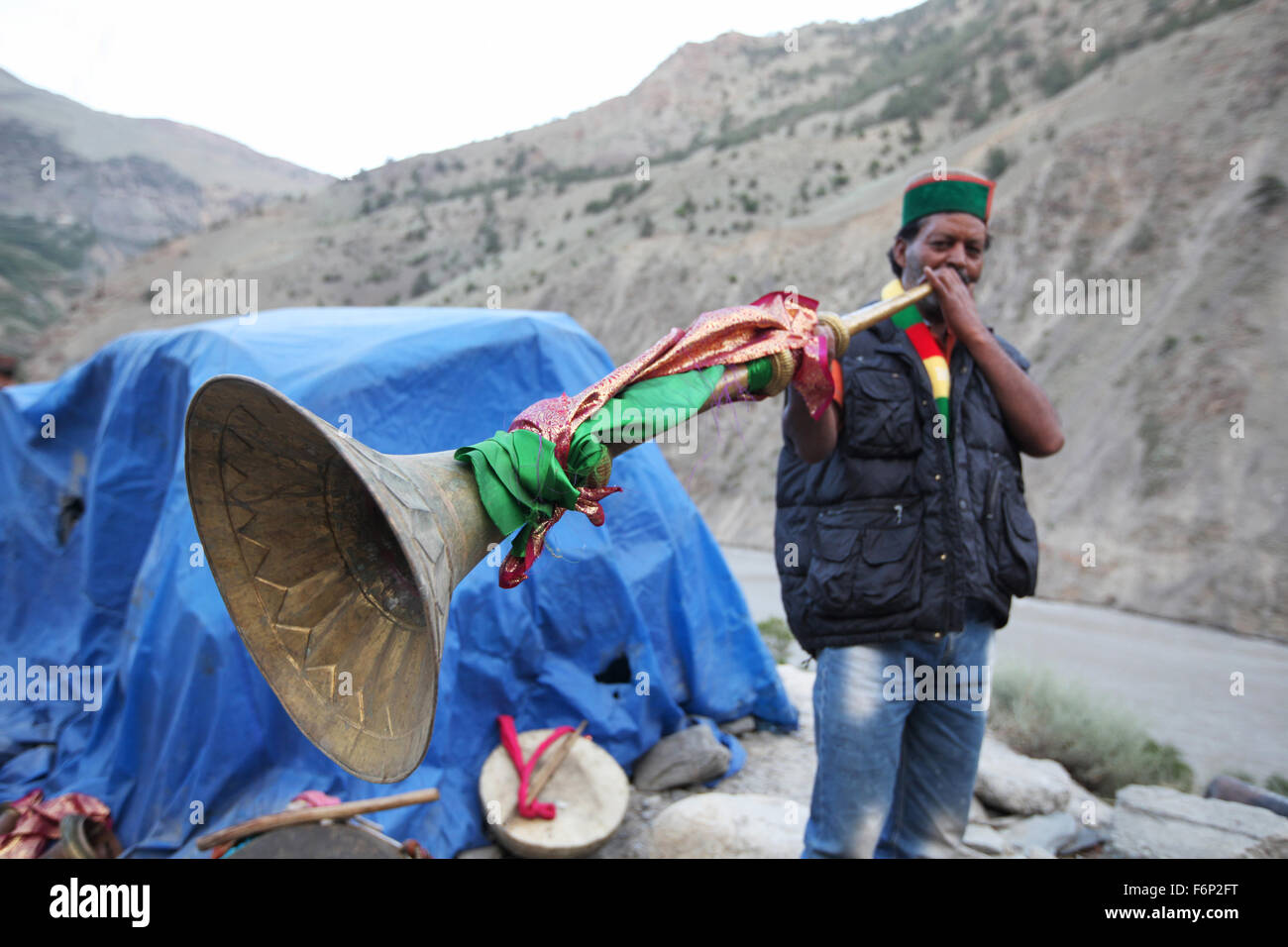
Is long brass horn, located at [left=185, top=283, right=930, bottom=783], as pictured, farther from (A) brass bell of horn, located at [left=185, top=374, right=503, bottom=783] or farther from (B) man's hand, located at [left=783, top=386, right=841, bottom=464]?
(B) man's hand, located at [left=783, top=386, right=841, bottom=464]

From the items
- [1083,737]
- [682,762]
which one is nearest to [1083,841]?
[1083,737]

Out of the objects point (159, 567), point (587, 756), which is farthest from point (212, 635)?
point (587, 756)

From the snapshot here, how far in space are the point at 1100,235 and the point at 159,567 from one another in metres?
16.4

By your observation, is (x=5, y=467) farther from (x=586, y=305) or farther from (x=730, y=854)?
(x=586, y=305)

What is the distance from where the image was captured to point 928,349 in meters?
2.27

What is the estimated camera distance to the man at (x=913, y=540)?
78.8 inches

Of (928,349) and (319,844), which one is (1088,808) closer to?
(928,349)

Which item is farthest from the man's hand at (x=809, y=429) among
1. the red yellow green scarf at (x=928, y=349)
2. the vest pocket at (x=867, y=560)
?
the red yellow green scarf at (x=928, y=349)

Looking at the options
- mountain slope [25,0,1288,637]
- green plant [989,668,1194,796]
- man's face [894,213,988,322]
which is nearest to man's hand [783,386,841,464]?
man's face [894,213,988,322]

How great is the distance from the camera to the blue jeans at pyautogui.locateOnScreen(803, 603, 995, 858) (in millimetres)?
2000

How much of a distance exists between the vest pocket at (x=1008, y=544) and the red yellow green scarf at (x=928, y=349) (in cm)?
27

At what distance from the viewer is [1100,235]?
48.2 ft

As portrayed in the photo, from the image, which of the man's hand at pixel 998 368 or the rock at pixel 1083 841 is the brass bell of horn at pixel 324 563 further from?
the rock at pixel 1083 841

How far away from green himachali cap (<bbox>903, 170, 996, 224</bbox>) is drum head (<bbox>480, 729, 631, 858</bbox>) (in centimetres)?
271
